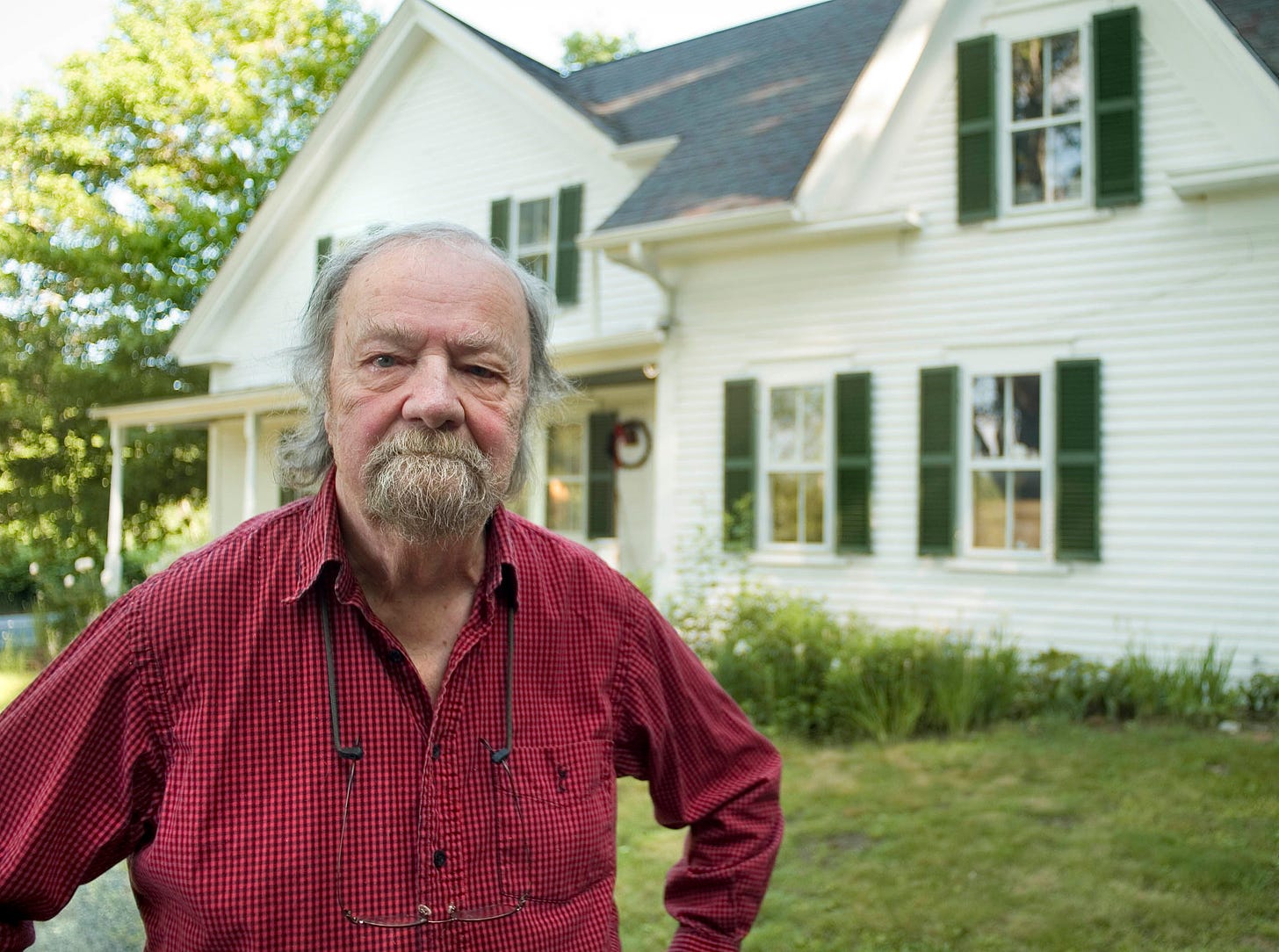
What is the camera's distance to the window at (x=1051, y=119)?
9.42 metres

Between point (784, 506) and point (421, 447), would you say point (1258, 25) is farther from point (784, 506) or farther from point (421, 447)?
point (421, 447)

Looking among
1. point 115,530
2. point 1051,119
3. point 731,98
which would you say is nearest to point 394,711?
point 1051,119

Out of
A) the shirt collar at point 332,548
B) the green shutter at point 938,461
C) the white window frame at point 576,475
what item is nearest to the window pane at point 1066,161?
the green shutter at point 938,461

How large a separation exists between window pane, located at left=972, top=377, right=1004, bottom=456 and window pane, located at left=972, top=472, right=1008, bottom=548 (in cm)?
22

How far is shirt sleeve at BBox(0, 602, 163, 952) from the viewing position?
1644mm

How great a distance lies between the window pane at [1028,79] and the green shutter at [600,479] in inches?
219

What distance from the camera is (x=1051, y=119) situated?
988 centimetres

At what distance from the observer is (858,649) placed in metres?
8.63

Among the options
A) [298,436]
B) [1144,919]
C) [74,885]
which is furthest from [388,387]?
[1144,919]

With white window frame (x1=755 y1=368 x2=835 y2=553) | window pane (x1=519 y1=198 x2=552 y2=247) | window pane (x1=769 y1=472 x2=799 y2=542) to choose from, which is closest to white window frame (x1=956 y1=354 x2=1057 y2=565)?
white window frame (x1=755 y1=368 x2=835 y2=553)

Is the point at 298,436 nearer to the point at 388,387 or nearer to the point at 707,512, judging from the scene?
the point at 388,387

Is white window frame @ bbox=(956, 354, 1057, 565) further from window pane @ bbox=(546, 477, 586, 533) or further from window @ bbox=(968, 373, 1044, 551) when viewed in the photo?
window pane @ bbox=(546, 477, 586, 533)

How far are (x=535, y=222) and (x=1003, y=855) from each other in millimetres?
10592

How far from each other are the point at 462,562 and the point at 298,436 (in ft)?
1.72
